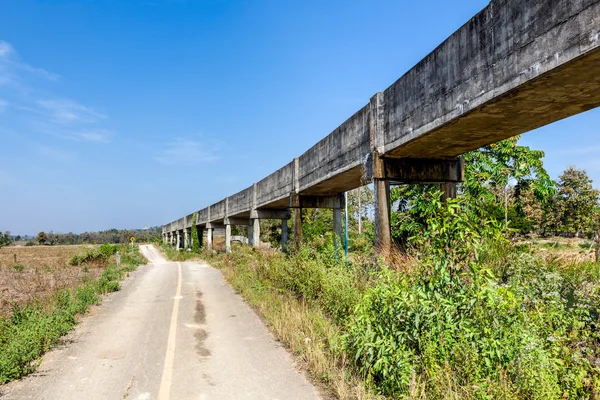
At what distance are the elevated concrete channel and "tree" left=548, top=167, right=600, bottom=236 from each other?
43.0 metres

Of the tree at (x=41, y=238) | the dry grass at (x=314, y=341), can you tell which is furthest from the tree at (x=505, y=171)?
the tree at (x=41, y=238)

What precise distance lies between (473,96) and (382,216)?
382cm

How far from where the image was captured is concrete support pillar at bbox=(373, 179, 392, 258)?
375 inches

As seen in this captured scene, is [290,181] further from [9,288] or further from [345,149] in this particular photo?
[9,288]

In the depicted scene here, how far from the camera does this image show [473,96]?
6473mm

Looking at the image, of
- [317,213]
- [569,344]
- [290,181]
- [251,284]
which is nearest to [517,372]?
[569,344]

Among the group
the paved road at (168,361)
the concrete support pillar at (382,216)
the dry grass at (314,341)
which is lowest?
the paved road at (168,361)

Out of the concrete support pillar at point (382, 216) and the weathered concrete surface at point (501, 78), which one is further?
the concrete support pillar at point (382, 216)

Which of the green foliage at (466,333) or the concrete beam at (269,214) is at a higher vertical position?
the concrete beam at (269,214)

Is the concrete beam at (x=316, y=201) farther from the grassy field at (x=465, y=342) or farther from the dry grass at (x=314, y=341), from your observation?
the grassy field at (x=465, y=342)

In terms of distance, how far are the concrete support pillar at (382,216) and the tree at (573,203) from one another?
43597 mm

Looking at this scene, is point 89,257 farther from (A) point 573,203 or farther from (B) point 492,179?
(A) point 573,203

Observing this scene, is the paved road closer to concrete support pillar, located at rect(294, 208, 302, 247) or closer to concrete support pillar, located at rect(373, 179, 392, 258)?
concrete support pillar, located at rect(373, 179, 392, 258)

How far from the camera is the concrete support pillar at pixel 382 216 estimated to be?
9531 mm
